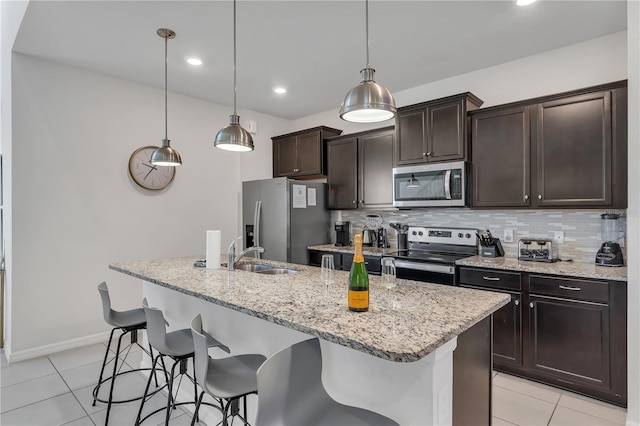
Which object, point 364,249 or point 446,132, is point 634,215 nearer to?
point 446,132

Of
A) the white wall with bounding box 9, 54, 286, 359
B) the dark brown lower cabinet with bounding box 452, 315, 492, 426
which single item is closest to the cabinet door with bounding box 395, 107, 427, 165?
the dark brown lower cabinet with bounding box 452, 315, 492, 426

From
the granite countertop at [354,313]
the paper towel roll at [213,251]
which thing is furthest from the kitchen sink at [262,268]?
the granite countertop at [354,313]

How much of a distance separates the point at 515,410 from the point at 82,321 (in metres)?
3.82

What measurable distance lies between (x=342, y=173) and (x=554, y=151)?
2215 mm

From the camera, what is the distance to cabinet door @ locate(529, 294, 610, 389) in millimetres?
2426

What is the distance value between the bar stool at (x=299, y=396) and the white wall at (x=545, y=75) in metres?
3.14

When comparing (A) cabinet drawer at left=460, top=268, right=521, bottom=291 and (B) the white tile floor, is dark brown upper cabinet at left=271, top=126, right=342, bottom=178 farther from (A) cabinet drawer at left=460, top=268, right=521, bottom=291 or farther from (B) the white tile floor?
(B) the white tile floor

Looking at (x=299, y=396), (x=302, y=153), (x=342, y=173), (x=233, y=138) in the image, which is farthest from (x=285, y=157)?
(x=299, y=396)

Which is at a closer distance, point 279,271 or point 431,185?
Result: point 279,271

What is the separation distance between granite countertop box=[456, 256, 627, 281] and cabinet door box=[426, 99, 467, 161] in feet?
3.14

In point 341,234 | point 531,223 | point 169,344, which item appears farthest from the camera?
point 341,234

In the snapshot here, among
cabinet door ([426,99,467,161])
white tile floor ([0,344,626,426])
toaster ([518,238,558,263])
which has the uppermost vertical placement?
cabinet door ([426,99,467,161])

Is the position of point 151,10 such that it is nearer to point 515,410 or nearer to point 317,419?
point 317,419

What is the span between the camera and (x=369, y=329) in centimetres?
118
